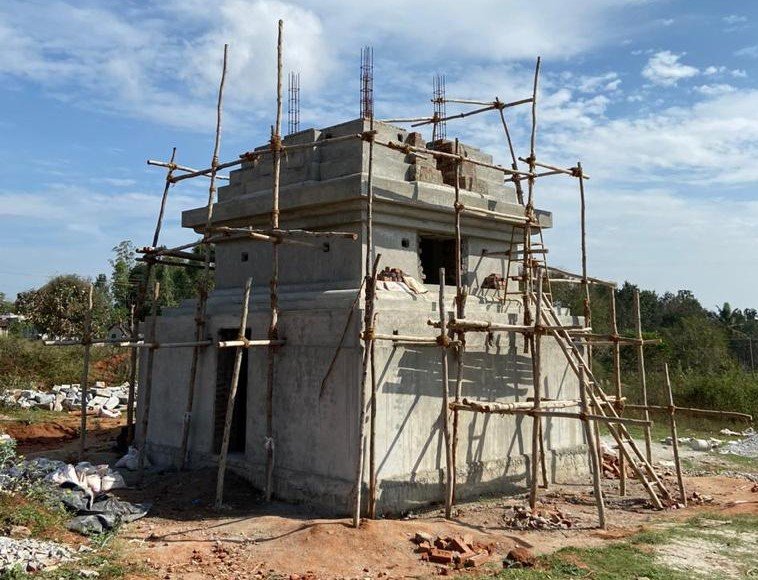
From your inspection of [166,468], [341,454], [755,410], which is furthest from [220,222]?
[755,410]

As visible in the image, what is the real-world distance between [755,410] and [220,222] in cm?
1730

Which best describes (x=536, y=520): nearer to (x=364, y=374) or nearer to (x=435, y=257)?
(x=364, y=374)

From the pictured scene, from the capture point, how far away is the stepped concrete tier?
9469 mm

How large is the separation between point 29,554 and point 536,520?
6.14m

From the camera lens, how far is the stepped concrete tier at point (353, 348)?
9.47m

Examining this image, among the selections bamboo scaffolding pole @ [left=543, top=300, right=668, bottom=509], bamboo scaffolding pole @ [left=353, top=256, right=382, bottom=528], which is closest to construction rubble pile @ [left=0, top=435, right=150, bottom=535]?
bamboo scaffolding pole @ [left=353, top=256, right=382, bottom=528]

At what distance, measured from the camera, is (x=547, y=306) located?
1180cm

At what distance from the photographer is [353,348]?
9.28 metres

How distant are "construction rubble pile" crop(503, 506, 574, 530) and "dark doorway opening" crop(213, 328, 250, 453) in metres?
4.52

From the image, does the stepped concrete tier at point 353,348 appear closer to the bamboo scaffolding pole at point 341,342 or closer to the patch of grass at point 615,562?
the bamboo scaffolding pole at point 341,342

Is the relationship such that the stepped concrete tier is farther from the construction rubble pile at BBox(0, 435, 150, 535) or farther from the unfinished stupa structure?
the construction rubble pile at BBox(0, 435, 150, 535)

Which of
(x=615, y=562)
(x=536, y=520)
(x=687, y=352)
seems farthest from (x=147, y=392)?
(x=687, y=352)

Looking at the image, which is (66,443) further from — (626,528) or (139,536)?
(626,528)

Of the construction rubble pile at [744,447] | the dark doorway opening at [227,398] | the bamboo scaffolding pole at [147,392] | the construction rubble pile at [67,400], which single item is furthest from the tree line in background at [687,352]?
the construction rubble pile at [67,400]
